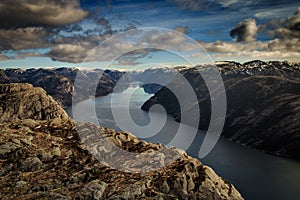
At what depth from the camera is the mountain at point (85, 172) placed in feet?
277

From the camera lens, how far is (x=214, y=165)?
198750 millimetres

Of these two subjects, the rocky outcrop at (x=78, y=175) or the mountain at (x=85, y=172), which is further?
the mountain at (x=85, y=172)

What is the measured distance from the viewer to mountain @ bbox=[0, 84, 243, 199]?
277ft

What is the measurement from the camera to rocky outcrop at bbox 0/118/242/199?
84.2 meters

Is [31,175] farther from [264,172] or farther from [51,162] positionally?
[264,172]

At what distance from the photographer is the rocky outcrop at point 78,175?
84.2m

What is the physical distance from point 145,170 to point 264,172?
415ft

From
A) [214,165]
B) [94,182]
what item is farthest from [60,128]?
[214,165]

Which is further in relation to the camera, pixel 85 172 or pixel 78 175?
pixel 85 172

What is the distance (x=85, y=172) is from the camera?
92250 millimetres

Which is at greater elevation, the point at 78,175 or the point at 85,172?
the point at 85,172

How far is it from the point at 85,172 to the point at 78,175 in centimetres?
247

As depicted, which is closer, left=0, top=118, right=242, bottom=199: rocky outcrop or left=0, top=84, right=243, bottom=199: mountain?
left=0, top=118, right=242, bottom=199: rocky outcrop

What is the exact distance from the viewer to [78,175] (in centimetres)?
9069
